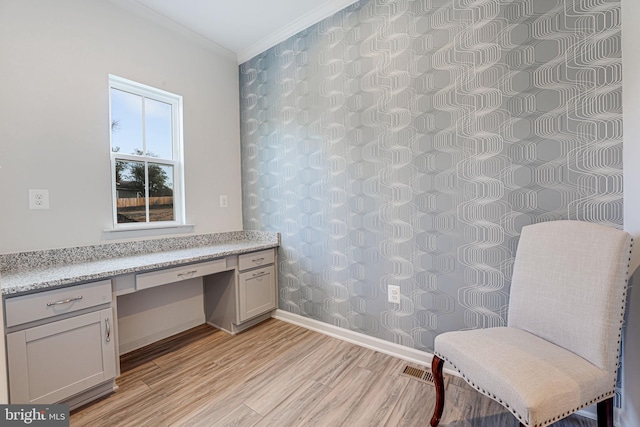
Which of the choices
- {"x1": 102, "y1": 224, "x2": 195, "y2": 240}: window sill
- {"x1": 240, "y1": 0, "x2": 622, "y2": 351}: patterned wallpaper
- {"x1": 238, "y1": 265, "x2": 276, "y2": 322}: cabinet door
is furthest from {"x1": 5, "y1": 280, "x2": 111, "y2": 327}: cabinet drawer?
{"x1": 240, "y1": 0, "x2": 622, "y2": 351}: patterned wallpaper

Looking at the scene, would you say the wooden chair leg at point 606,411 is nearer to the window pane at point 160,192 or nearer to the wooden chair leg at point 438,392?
the wooden chair leg at point 438,392

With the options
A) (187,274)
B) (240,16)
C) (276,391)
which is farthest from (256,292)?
(240,16)

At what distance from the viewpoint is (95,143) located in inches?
82.4

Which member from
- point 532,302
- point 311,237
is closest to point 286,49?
point 311,237

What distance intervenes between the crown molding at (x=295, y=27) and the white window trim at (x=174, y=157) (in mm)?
897

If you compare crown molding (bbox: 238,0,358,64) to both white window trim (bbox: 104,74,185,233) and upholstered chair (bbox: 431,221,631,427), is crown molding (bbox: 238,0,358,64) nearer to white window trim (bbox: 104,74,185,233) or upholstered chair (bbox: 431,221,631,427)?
white window trim (bbox: 104,74,185,233)

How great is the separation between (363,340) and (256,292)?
41.6 inches

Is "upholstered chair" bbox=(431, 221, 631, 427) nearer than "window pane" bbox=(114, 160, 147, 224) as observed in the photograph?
Yes

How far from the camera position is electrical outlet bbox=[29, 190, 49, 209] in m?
1.82

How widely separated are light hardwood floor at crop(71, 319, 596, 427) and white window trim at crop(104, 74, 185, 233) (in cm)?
103

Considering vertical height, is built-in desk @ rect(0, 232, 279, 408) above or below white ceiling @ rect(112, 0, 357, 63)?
below

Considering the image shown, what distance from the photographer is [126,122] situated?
234 cm

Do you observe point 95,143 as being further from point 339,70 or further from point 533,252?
point 533,252

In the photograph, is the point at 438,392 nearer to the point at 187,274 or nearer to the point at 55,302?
the point at 187,274
